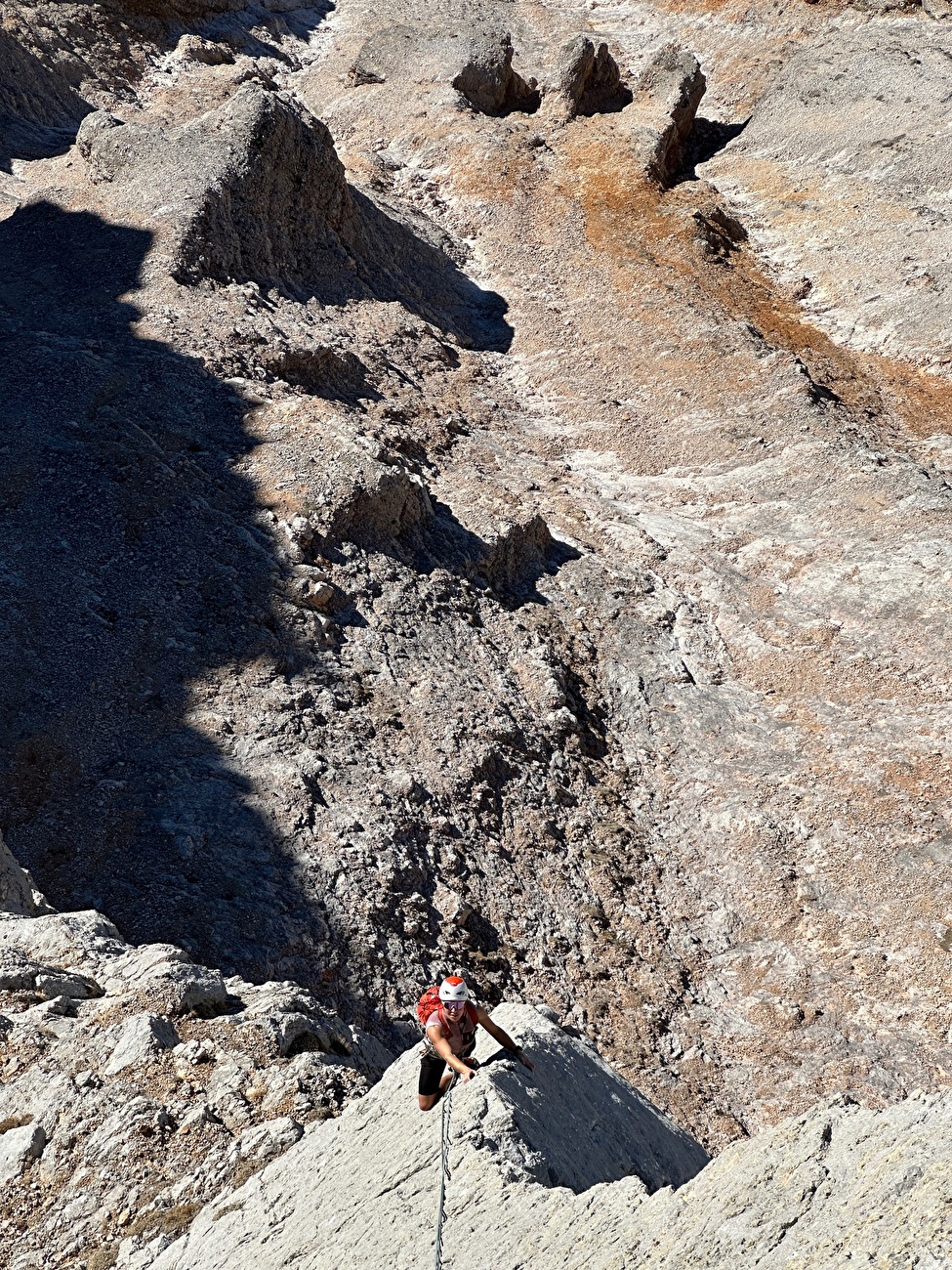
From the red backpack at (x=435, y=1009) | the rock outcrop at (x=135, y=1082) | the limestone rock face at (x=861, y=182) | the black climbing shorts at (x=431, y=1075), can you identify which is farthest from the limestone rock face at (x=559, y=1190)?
the limestone rock face at (x=861, y=182)

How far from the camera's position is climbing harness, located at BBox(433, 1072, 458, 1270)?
5.18 m

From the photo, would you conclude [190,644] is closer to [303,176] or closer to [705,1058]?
[705,1058]

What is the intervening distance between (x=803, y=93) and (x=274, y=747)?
2984 centimetres

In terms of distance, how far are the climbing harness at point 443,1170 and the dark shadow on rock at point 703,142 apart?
31264mm

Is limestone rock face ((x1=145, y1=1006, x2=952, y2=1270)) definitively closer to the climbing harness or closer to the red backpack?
the climbing harness

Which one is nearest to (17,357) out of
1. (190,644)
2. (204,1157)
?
(190,644)

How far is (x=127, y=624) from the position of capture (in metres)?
13.9

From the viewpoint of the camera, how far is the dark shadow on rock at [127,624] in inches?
434

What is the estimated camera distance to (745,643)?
17531 millimetres

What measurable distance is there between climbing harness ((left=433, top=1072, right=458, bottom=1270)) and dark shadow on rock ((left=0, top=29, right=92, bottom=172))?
27262mm

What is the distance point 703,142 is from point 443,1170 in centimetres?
3466

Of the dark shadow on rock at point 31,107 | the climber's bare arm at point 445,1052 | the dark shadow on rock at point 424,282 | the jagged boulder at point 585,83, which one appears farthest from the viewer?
the jagged boulder at point 585,83

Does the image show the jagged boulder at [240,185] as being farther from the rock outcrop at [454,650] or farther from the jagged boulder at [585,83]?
the jagged boulder at [585,83]

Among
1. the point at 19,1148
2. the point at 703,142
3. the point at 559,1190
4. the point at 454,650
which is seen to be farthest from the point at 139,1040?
the point at 703,142
